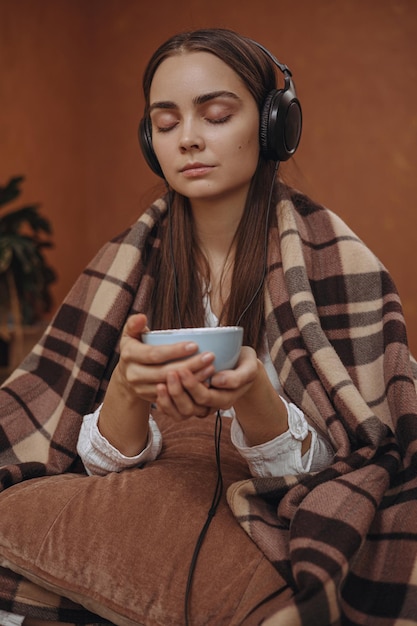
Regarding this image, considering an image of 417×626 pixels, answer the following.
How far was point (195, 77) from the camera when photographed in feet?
4.17

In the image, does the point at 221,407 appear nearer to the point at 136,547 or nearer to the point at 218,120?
the point at 136,547

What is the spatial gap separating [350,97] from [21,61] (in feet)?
6.83

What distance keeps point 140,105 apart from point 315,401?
3639 mm

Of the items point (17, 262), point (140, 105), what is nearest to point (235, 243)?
point (17, 262)

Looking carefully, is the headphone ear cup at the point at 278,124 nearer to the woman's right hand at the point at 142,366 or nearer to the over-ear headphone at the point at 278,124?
the over-ear headphone at the point at 278,124

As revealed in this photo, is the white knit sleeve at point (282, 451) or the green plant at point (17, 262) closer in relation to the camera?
the white knit sleeve at point (282, 451)

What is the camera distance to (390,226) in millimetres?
3484

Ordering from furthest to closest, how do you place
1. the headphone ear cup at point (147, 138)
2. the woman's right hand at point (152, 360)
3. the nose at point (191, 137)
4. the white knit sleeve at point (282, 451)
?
1. the headphone ear cup at point (147, 138)
2. the nose at point (191, 137)
3. the white knit sleeve at point (282, 451)
4. the woman's right hand at point (152, 360)

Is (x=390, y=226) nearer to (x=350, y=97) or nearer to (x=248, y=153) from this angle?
(x=350, y=97)

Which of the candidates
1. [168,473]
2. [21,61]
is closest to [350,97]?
[21,61]

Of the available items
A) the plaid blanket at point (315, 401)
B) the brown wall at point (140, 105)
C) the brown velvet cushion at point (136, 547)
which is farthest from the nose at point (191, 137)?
the brown wall at point (140, 105)

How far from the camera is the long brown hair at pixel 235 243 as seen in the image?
1312mm

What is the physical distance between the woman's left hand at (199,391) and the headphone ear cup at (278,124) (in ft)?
1.75

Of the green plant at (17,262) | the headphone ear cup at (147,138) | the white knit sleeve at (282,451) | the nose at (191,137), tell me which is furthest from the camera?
the green plant at (17,262)
